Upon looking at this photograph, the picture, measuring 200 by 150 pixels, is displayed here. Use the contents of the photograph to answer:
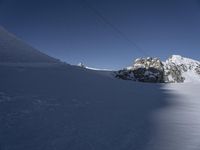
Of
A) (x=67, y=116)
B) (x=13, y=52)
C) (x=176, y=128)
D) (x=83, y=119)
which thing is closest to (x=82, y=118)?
(x=83, y=119)

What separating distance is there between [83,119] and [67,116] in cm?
25

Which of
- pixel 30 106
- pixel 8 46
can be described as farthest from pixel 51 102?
pixel 8 46

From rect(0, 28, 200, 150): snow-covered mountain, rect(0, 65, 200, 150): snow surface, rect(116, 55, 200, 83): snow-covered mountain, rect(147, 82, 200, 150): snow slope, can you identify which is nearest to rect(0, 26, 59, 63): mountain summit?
rect(0, 28, 200, 150): snow-covered mountain

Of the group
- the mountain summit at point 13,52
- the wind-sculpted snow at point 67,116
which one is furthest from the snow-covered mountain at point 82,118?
the mountain summit at point 13,52

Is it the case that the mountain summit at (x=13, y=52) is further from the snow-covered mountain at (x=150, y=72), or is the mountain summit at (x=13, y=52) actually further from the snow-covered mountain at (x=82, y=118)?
the snow-covered mountain at (x=150, y=72)

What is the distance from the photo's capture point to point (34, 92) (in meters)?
5.63

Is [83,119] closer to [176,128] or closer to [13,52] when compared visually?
[176,128]

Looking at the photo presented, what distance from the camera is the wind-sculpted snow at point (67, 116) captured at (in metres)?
3.46

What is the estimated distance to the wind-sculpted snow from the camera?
A: 11.4ft

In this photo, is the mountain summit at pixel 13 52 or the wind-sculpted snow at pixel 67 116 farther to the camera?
the mountain summit at pixel 13 52

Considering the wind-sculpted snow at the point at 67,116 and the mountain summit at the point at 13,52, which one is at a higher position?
the mountain summit at the point at 13,52

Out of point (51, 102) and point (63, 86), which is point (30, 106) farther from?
point (63, 86)

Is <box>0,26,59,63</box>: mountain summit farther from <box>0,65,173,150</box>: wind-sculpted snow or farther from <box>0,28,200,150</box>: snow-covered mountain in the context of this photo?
<box>0,65,173,150</box>: wind-sculpted snow

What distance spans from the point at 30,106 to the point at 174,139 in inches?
89.4
